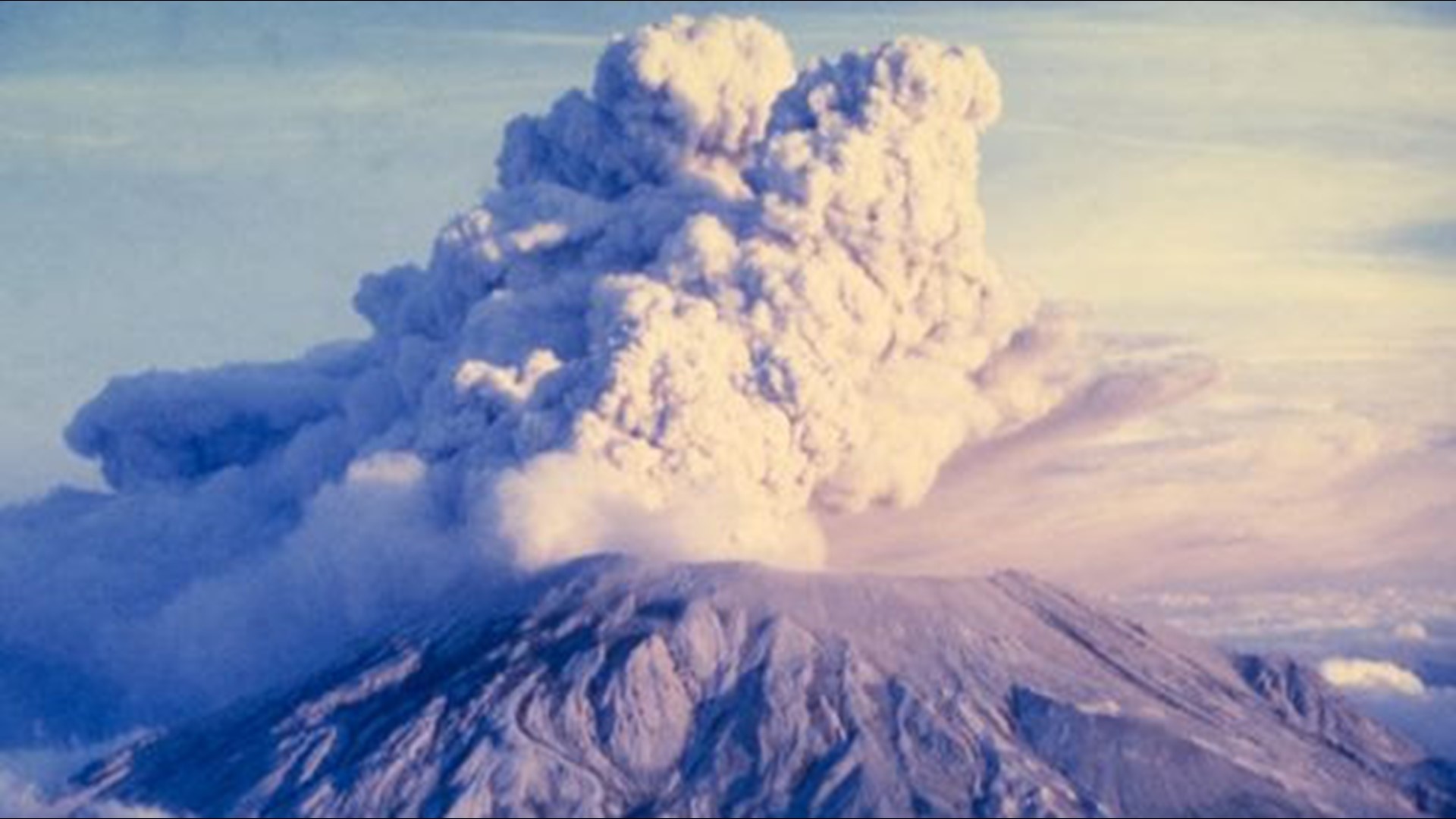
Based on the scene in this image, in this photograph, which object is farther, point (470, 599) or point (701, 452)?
point (470, 599)

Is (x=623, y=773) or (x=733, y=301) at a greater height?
(x=733, y=301)

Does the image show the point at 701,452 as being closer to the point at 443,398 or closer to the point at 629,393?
the point at 629,393

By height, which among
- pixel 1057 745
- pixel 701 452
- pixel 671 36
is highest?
pixel 671 36

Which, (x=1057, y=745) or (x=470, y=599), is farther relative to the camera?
(x=470, y=599)

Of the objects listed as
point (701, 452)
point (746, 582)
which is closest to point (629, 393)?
point (701, 452)

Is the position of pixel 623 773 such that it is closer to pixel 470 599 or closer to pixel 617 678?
pixel 617 678

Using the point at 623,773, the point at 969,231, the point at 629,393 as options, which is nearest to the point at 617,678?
the point at 623,773
